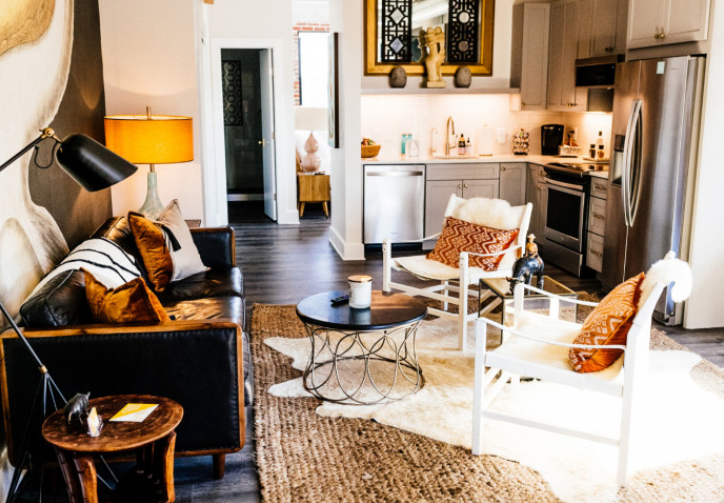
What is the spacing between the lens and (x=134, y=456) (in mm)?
2770

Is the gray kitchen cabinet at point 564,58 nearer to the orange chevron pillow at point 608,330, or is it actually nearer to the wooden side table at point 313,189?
the wooden side table at point 313,189

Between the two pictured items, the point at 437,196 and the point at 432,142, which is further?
the point at 432,142

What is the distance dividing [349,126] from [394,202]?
890 mm

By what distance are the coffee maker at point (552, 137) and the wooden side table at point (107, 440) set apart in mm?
5827

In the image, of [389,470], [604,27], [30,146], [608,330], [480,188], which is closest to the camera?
[30,146]

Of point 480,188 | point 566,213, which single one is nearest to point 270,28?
point 480,188

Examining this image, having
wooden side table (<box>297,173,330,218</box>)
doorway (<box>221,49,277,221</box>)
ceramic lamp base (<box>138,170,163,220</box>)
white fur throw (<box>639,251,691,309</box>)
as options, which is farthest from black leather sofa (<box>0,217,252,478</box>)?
doorway (<box>221,49,277,221</box>)

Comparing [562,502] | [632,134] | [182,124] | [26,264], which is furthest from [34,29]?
[632,134]

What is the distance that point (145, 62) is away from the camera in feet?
17.3

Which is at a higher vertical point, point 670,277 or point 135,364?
point 670,277

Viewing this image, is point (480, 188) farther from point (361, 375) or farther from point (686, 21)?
point (361, 375)

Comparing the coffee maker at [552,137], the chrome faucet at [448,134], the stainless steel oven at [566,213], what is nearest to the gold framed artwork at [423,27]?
the chrome faucet at [448,134]

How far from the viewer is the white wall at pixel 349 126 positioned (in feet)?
21.0

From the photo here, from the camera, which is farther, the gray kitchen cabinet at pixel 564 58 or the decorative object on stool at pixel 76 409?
the gray kitchen cabinet at pixel 564 58
